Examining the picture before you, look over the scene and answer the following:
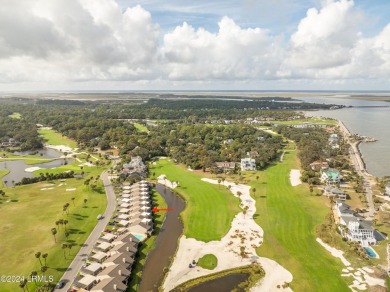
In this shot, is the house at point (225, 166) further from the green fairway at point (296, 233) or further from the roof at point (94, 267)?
the roof at point (94, 267)

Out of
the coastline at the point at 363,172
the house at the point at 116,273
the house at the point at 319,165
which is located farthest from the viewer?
the house at the point at 319,165

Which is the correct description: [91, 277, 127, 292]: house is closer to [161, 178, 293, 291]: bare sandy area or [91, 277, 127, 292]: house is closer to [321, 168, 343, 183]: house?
[161, 178, 293, 291]: bare sandy area

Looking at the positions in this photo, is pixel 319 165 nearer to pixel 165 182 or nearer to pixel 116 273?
pixel 165 182

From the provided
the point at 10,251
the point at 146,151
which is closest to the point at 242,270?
the point at 10,251

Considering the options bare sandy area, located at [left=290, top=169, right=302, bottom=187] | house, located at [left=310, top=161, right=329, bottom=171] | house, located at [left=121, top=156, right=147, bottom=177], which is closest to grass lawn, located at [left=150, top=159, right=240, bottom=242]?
house, located at [left=121, top=156, right=147, bottom=177]

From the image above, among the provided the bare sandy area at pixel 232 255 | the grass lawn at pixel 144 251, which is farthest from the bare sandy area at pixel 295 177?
the grass lawn at pixel 144 251

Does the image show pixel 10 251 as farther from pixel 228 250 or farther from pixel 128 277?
pixel 228 250
